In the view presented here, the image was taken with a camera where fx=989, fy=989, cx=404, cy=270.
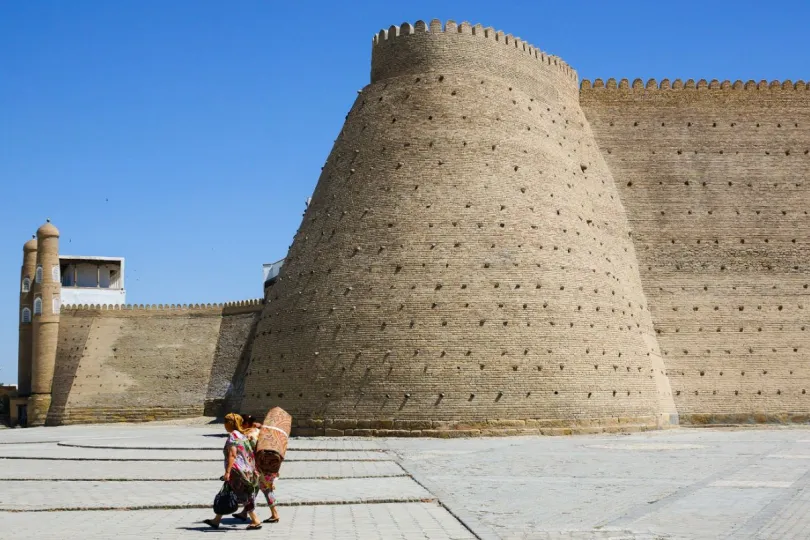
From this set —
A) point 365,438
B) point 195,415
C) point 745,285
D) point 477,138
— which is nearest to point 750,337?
point 745,285

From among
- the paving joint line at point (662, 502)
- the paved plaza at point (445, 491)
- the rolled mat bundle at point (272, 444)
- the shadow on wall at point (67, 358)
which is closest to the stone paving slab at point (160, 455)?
the paved plaza at point (445, 491)

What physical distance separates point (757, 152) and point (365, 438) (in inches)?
557

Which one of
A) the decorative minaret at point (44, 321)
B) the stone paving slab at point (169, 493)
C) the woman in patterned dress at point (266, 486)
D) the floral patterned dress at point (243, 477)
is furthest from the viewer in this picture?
the decorative minaret at point (44, 321)

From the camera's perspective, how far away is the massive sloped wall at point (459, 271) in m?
21.2

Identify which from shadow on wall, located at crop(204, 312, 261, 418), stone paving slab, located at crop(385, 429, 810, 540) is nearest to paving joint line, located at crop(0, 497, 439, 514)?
stone paving slab, located at crop(385, 429, 810, 540)

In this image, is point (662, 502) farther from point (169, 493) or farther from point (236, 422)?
point (169, 493)

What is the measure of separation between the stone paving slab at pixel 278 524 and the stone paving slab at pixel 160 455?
613 centimetres

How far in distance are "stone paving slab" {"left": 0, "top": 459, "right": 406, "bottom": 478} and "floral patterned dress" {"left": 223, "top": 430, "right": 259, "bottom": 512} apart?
154 inches

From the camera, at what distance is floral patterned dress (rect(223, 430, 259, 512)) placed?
27.6ft

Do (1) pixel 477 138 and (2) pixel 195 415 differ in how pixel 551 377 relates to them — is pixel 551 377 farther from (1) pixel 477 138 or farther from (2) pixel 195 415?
(2) pixel 195 415

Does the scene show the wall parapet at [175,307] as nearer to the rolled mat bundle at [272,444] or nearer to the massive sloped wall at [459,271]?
the massive sloped wall at [459,271]

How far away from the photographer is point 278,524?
848 cm

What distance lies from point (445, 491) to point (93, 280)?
42.0m

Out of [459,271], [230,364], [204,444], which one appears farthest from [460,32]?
[230,364]
